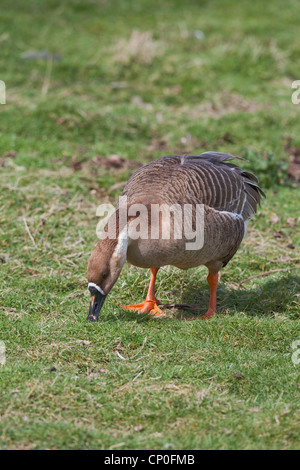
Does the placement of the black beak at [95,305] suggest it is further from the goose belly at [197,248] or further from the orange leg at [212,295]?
the orange leg at [212,295]

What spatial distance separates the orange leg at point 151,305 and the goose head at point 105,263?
71cm

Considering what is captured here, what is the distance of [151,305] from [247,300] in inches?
38.2

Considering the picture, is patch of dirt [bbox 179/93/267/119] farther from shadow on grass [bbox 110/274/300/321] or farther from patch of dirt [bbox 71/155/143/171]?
shadow on grass [bbox 110/274/300/321]

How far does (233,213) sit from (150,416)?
2.27 metres

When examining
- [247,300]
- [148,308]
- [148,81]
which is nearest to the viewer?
[148,308]

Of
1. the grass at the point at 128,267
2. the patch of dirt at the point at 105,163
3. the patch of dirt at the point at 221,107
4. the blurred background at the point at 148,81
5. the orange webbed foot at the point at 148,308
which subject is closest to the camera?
the grass at the point at 128,267

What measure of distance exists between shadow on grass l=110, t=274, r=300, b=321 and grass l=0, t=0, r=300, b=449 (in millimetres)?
21

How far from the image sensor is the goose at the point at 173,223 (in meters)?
4.80

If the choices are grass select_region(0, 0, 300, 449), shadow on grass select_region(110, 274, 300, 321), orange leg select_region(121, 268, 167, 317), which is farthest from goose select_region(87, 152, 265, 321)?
grass select_region(0, 0, 300, 449)

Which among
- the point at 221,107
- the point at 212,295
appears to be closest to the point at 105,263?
the point at 212,295

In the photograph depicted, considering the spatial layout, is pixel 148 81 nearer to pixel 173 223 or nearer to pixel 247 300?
pixel 247 300

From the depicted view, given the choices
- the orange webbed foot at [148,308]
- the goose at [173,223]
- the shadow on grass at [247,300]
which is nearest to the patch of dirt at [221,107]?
the goose at [173,223]

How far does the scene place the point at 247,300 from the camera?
5.86 metres

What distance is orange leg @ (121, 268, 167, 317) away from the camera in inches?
217
